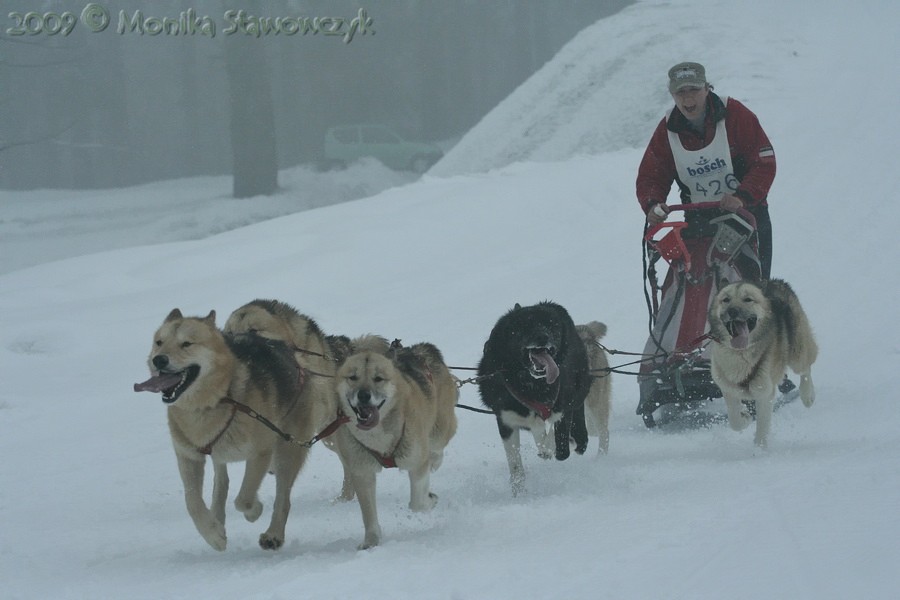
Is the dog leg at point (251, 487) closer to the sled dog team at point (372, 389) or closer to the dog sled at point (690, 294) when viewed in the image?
the sled dog team at point (372, 389)

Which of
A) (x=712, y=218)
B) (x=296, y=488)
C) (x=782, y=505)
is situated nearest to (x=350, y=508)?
(x=296, y=488)

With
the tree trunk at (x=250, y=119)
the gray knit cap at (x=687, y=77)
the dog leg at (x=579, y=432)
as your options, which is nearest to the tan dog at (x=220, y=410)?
the dog leg at (x=579, y=432)

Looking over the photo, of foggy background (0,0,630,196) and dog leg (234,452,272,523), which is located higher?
foggy background (0,0,630,196)

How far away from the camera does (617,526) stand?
4164mm

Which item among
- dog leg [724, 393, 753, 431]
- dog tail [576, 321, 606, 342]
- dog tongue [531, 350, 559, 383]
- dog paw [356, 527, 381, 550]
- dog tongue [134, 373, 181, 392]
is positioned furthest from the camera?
dog tail [576, 321, 606, 342]

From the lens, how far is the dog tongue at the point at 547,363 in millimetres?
5168

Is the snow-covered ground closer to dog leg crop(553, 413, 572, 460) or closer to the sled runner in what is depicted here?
dog leg crop(553, 413, 572, 460)

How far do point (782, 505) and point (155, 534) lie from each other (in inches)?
115

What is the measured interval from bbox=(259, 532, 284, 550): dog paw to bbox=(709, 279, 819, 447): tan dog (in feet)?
8.84

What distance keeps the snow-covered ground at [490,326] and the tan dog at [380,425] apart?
0.75ft

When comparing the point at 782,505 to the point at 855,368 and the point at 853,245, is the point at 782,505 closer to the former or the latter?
the point at 855,368

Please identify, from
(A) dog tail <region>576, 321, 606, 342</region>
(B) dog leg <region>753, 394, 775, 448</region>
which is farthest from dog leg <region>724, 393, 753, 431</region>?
(A) dog tail <region>576, 321, 606, 342</region>

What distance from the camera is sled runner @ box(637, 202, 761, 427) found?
20.7 ft

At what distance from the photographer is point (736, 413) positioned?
580 centimetres
